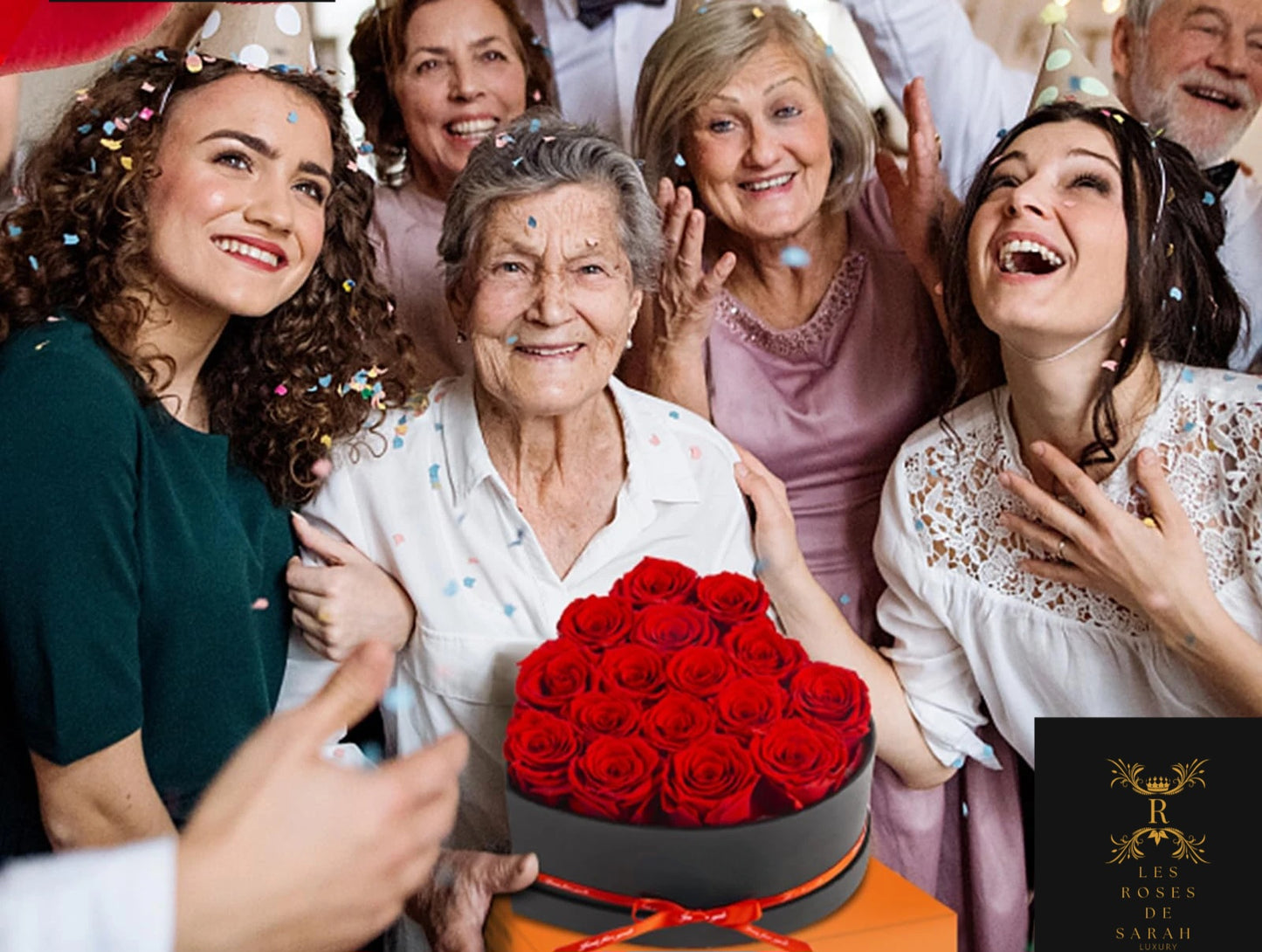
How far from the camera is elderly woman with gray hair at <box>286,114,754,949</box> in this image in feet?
4.41

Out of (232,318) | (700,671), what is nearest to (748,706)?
(700,671)

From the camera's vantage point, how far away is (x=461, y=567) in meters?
1.39

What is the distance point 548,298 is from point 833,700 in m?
0.48

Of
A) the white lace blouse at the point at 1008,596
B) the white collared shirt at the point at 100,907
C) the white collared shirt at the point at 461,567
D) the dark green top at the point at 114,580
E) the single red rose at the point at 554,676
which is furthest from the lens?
the white lace blouse at the point at 1008,596

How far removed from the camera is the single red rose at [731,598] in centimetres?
134

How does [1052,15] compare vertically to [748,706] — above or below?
above

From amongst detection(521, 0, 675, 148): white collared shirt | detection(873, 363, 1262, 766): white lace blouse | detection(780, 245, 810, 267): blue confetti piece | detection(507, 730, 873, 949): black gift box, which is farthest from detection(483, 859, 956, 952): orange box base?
detection(521, 0, 675, 148): white collared shirt

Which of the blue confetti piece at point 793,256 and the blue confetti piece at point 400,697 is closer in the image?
the blue confetti piece at point 400,697

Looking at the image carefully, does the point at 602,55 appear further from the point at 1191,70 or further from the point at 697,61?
the point at 1191,70

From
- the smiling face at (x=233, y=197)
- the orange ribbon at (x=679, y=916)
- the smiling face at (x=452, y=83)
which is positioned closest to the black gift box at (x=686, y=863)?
the orange ribbon at (x=679, y=916)

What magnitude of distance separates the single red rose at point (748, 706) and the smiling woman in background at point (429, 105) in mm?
464

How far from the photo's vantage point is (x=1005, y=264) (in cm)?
147

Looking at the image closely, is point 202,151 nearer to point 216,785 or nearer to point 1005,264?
point 216,785

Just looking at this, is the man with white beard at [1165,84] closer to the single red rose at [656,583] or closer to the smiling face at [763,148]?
the smiling face at [763,148]
